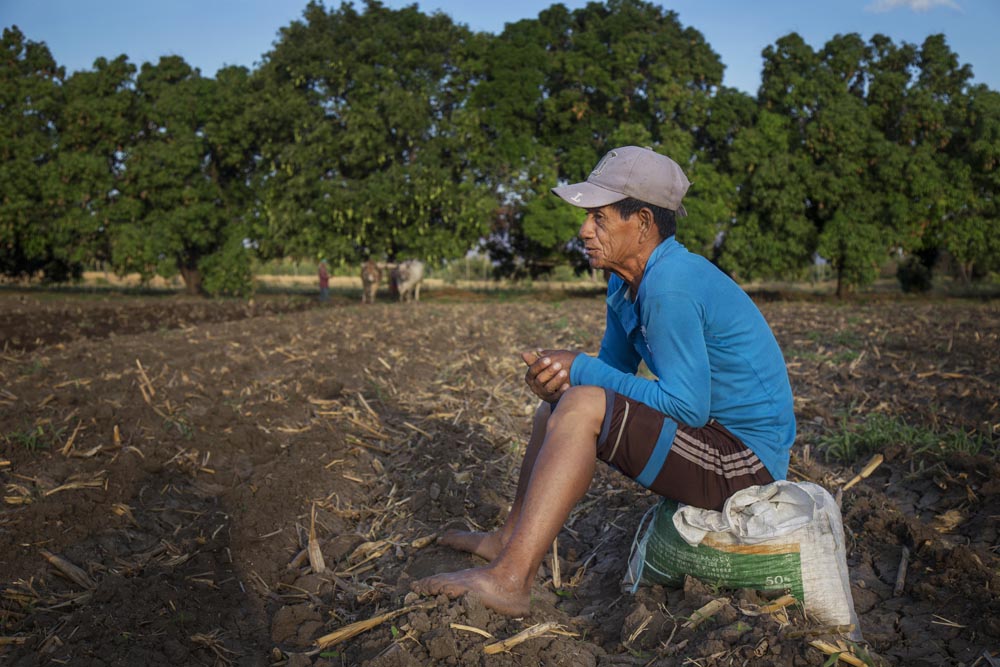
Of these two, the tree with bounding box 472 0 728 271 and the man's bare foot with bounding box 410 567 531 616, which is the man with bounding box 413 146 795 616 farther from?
the tree with bounding box 472 0 728 271

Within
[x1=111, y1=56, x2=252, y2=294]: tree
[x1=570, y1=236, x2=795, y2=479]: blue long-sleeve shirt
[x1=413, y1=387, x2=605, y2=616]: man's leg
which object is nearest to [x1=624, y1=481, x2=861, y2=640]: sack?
[x1=570, y1=236, x2=795, y2=479]: blue long-sleeve shirt

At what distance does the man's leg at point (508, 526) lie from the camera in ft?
9.96

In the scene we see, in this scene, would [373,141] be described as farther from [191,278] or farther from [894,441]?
[894,441]

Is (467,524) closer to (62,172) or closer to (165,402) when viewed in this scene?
(165,402)

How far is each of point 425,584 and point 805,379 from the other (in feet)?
16.9

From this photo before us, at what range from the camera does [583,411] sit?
8.61 feet

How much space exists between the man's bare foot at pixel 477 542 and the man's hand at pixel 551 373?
0.67 meters

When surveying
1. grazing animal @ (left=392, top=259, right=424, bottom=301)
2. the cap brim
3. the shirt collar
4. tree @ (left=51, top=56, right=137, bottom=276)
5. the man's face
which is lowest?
grazing animal @ (left=392, top=259, right=424, bottom=301)

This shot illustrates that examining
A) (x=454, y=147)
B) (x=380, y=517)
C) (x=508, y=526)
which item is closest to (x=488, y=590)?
(x=508, y=526)

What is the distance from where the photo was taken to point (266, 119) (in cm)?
2459

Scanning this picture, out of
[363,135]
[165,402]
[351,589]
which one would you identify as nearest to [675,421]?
[351,589]

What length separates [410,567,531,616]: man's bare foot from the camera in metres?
2.62

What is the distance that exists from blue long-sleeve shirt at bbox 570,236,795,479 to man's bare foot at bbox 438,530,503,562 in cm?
81

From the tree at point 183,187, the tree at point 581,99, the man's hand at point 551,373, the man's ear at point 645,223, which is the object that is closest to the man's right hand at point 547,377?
the man's hand at point 551,373
